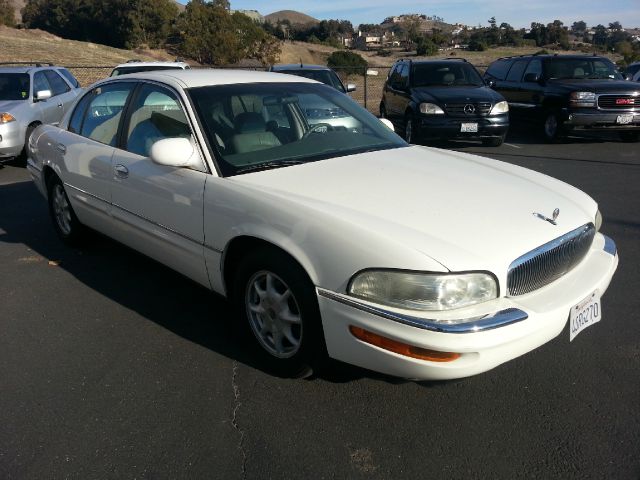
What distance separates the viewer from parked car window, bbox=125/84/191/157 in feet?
12.2

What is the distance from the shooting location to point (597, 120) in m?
10.8

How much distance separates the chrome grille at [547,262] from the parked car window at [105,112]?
2979mm

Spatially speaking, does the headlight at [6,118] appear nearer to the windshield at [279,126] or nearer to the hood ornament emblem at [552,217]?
the windshield at [279,126]

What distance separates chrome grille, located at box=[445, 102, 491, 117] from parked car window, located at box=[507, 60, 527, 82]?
2.92 meters

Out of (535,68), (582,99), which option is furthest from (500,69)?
(582,99)

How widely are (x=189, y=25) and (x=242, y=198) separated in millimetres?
49658

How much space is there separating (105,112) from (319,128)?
5.95ft

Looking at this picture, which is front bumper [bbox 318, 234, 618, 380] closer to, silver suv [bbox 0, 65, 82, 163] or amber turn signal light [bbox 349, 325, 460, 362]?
amber turn signal light [bbox 349, 325, 460, 362]

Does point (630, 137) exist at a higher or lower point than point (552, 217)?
lower

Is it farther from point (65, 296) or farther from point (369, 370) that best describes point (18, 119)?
point (369, 370)

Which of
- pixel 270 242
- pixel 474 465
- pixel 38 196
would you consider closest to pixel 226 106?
pixel 270 242

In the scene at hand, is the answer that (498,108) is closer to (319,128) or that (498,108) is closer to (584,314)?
(319,128)

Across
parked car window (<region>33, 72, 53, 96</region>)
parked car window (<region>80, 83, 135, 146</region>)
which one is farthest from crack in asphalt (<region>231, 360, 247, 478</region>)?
parked car window (<region>33, 72, 53, 96</region>)

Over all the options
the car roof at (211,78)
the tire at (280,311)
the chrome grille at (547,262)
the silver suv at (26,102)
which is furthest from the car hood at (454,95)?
the tire at (280,311)
